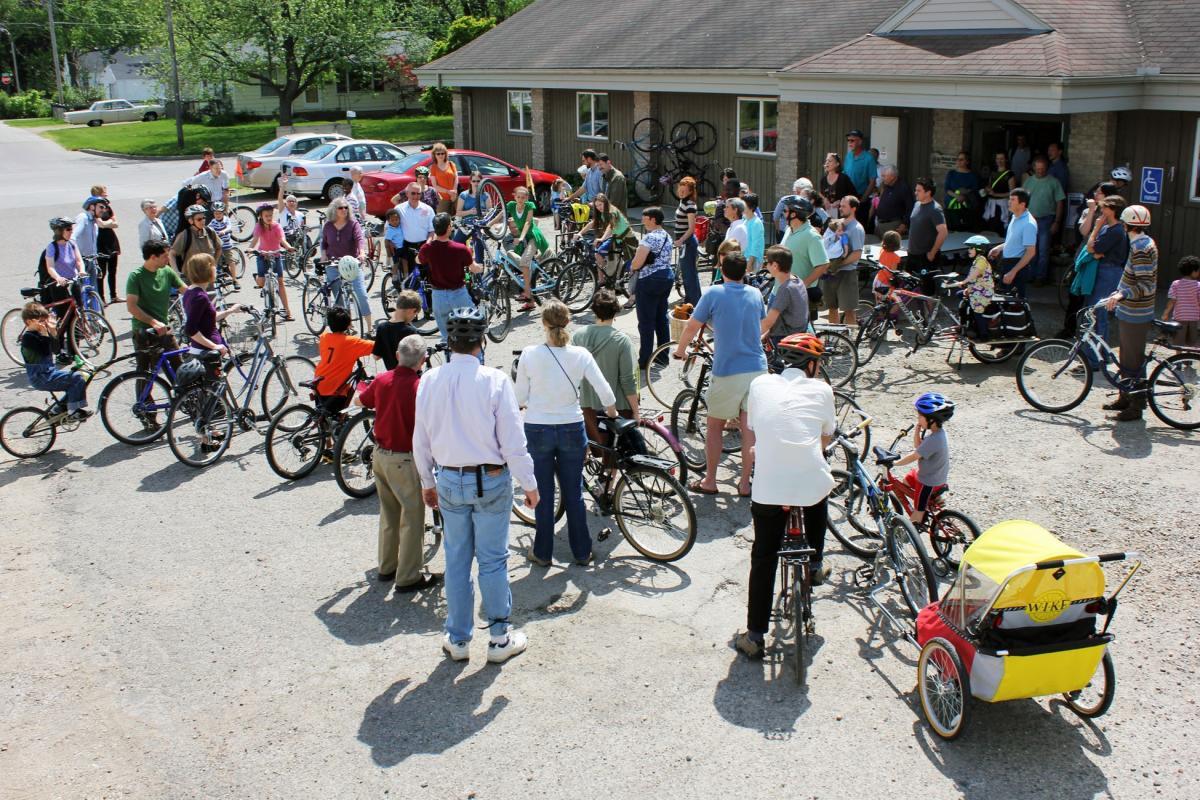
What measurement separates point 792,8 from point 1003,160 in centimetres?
774

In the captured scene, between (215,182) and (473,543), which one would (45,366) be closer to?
(473,543)

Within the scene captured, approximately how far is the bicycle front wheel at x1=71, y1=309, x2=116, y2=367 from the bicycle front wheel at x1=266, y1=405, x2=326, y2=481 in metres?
5.05

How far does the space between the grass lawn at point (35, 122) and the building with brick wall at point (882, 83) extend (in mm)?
52440

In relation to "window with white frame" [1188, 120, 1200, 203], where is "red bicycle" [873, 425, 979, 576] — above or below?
below

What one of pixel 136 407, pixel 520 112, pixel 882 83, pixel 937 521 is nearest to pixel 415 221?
pixel 136 407

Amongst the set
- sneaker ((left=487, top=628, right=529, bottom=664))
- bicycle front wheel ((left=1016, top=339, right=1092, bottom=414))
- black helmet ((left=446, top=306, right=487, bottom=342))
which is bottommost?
sneaker ((left=487, top=628, right=529, bottom=664))

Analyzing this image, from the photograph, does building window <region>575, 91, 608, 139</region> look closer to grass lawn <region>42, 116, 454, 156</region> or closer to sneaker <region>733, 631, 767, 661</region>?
grass lawn <region>42, 116, 454, 156</region>

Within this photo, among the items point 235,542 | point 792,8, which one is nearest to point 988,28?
point 792,8

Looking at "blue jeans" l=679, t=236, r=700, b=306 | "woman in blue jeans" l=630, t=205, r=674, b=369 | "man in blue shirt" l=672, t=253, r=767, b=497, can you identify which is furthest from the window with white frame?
"man in blue shirt" l=672, t=253, r=767, b=497

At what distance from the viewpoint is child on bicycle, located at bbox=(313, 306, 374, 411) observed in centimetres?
904

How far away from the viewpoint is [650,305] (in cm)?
1154

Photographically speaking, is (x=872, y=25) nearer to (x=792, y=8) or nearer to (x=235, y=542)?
(x=792, y=8)

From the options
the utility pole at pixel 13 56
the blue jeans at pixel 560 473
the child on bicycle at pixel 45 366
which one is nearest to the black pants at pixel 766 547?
the blue jeans at pixel 560 473

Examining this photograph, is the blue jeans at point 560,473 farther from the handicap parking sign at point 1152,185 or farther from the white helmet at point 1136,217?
the handicap parking sign at point 1152,185
